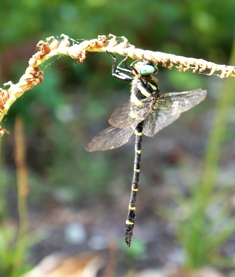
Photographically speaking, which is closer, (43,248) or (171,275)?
(171,275)

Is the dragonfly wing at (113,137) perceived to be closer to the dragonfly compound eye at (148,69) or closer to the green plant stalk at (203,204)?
the dragonfly compound eye at (148,69)

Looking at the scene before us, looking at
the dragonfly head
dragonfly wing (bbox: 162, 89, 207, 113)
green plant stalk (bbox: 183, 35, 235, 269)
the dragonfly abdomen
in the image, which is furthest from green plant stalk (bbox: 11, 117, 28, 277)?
Result: green plant stalk (bbox: 183, 35, 235, 269)

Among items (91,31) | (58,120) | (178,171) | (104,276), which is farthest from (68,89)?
(104,276)

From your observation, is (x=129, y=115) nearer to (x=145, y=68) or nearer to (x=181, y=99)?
(x=181, y=99)

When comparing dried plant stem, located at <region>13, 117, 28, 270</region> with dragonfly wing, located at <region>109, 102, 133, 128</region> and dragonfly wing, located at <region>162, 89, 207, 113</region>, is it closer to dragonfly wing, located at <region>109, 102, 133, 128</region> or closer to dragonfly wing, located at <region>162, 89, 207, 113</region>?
dragonfly wing, located at <region>109, 102, 133, 128</region>

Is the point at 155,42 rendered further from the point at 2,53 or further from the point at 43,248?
the point at 43,248

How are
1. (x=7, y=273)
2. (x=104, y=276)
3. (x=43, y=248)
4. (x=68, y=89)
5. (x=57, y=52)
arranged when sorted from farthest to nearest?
(x=68, y=89) < (x=43, y=248) < (x=104, y=276) < (x=7, y=273) < (x=57, y=52)
